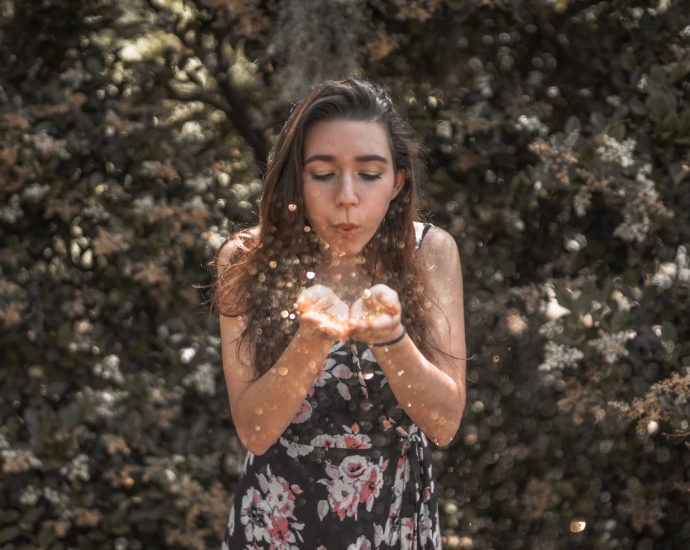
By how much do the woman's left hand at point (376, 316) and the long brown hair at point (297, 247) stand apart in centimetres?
39

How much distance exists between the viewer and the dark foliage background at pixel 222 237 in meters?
2.89

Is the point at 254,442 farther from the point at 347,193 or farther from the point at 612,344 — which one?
the point at 612,344

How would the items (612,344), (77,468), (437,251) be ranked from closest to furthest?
(437,251)
(612,344)
(77,468)

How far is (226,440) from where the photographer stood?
3021 millimetres

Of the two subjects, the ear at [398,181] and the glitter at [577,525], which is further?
the glitter at [577,525]

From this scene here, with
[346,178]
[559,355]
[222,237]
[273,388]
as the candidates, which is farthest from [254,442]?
[222,237]

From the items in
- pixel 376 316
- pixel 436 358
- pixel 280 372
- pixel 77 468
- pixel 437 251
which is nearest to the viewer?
pixel 376 316

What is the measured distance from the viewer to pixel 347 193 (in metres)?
1.72

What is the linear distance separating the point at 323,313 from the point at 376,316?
0.08 metres

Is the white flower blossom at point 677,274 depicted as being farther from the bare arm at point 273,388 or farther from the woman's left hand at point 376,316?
the woman's left hand at point 376,316

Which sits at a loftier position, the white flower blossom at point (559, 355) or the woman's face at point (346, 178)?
the woman's face at point (346, 178)

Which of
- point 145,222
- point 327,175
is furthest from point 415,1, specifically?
point 327,175

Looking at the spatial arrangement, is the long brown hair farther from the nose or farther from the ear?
the nose

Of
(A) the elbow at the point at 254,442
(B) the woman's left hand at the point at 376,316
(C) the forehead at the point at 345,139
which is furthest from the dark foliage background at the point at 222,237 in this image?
(B) the woman's left hand at the point at 376,316
